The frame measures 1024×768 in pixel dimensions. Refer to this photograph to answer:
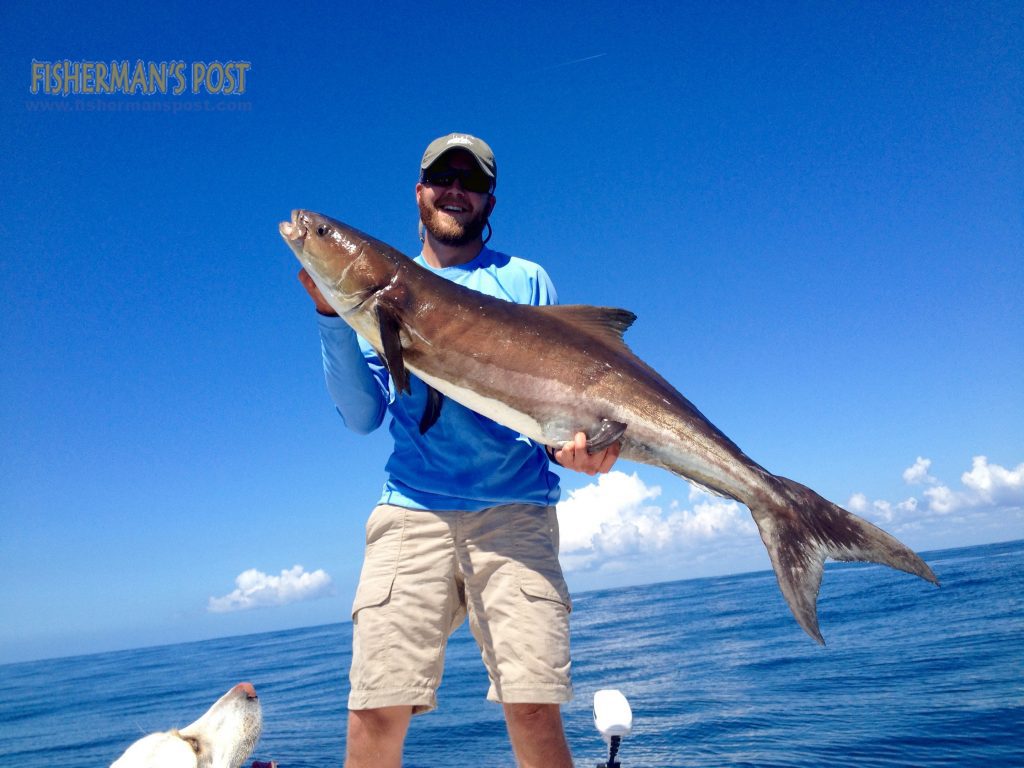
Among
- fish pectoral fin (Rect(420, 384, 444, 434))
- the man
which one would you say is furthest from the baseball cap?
fish pectoral fin (Rect(420, 384, 444, 434))

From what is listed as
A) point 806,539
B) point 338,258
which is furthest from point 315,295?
point 806,539

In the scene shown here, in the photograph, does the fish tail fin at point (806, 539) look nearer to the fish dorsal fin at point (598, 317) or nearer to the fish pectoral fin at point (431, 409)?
the fish dorsal fin at point (598, 317)

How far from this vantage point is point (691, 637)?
2411 centimetres

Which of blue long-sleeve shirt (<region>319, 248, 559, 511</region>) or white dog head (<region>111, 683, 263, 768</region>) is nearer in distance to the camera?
white dog head (<region>111, 683, 263, 768</region>)

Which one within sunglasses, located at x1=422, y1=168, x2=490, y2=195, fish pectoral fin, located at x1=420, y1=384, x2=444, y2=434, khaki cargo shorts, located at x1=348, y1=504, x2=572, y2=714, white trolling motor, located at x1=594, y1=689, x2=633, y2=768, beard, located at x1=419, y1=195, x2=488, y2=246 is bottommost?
white trolling motor, located at x1=594, y1=689, x2=633, y2=768

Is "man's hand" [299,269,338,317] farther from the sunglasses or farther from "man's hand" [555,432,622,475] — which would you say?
"man's hand" [555,432,622,475]

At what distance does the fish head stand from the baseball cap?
0.90 metres

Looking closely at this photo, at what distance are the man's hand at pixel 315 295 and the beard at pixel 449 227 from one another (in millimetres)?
979

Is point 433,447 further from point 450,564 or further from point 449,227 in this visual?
point 449,227

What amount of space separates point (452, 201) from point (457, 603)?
8.23 ft

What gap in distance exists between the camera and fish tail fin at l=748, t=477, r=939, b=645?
2.93m

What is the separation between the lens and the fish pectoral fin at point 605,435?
3.15 m

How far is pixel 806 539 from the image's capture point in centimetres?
310

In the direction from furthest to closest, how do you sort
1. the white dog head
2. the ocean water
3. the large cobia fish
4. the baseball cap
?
the ocean water
the baseball cap
the large cobia fish
the white dog head
